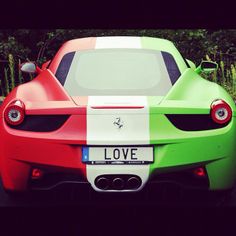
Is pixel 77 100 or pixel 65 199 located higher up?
pixel 77 100

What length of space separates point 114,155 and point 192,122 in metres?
0.59

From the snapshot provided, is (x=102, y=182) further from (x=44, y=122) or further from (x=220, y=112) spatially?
(x=220, y=112)

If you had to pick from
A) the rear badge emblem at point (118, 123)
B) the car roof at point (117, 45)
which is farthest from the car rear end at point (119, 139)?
the car roof at point (117, 45)

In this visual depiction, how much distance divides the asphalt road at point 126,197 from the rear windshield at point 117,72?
704 mm

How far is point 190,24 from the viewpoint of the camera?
1148 cm

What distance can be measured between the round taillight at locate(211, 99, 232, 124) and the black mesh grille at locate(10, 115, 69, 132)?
988 mm

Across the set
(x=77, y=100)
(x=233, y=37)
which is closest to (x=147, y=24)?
(x=77, y=100)

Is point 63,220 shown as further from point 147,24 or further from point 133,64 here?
point 147,24

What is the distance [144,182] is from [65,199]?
67 cm

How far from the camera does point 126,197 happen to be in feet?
15.7

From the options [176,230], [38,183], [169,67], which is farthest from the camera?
[169,67]

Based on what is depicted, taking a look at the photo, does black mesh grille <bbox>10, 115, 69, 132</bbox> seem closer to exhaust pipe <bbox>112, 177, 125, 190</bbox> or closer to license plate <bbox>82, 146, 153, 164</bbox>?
license plate <bbox>82, 146, 153, 164</bbox>

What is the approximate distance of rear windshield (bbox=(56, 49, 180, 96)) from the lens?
4.91 meters

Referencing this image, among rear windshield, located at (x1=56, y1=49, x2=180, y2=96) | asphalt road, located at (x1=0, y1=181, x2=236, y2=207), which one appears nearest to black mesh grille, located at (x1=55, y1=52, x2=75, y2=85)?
rear windshield, located at (x1=56, y1=49, x2=180, y2=96)
